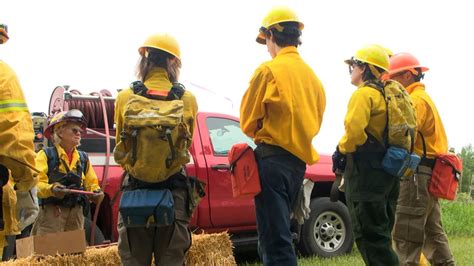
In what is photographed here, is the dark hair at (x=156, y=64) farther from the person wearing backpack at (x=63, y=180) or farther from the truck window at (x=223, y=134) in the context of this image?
the truck window at (x=223, y=134)

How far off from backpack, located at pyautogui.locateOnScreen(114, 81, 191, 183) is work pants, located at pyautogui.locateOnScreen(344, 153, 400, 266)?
1.69 metres

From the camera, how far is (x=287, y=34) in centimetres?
460

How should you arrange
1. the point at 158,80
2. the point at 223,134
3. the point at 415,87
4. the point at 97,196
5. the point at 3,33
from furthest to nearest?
the point at 223,134
the point at 415,87
the point at 97,196
the point at 158,80
the point at 3,33

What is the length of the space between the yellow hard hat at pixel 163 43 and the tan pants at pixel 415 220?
280cm

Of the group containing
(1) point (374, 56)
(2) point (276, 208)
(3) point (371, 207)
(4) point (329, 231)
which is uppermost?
(1) point (374, 56)

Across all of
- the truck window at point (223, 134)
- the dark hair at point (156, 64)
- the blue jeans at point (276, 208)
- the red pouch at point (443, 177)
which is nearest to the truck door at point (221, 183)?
the truck window at point (223, 134)

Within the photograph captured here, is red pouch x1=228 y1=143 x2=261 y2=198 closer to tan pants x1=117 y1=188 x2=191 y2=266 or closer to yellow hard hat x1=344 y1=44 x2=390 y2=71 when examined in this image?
tan pants x1=117 y1=188 x2=191 y2=266

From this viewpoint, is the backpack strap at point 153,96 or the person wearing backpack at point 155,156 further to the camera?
the backpack strap at point 153,96

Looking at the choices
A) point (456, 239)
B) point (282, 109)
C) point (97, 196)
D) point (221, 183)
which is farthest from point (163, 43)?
point (456, 239)

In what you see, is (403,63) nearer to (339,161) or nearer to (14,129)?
(339,161)

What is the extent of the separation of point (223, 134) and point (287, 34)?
3.33 m

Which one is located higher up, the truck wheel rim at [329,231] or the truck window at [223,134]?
the truck window at [223,134]

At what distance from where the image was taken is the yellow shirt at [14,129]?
3332 mm

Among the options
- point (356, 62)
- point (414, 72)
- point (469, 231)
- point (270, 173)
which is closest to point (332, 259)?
point (414, 72)
